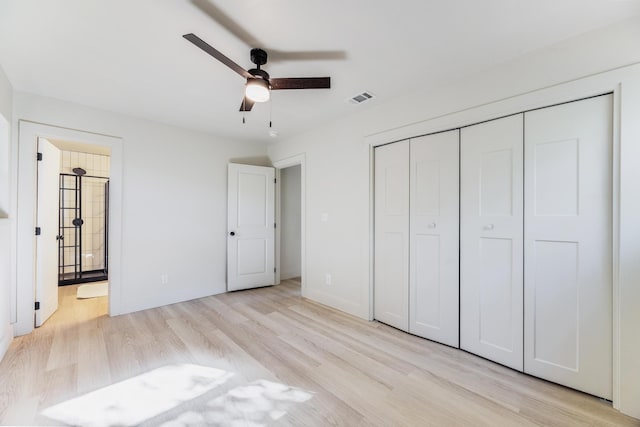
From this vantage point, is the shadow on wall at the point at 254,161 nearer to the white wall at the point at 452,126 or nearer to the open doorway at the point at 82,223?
the white wall at the point at 452,126

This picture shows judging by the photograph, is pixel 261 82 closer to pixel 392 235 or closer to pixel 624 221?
pixel 392 235

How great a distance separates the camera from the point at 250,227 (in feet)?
14.3

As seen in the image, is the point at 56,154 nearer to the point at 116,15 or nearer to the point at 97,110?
the point at 97,110

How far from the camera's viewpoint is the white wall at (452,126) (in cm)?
162

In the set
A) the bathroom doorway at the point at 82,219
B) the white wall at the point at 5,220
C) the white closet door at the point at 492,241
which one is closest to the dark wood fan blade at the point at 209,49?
the white closet door at the point at 492,241

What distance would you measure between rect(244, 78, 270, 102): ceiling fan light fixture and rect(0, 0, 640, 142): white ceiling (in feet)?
0.89

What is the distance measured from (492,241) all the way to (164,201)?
382cm

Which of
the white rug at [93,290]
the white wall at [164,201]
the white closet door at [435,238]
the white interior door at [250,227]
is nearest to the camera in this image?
the white closet door at [435,238]

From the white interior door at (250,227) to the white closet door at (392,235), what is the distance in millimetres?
2100

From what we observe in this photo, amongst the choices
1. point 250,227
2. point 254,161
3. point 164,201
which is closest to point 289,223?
point 250,227

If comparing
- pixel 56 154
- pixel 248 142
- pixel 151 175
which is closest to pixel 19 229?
pixel 56 154

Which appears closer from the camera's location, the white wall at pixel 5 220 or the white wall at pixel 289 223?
the white wall at pixel 5 220

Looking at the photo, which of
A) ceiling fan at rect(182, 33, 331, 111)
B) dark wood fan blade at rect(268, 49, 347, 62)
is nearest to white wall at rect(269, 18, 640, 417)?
dark wood fan blade at rect(268, 49, 347, 62)

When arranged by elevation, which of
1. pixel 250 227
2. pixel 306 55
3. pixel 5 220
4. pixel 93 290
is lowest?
pixel 93 290
